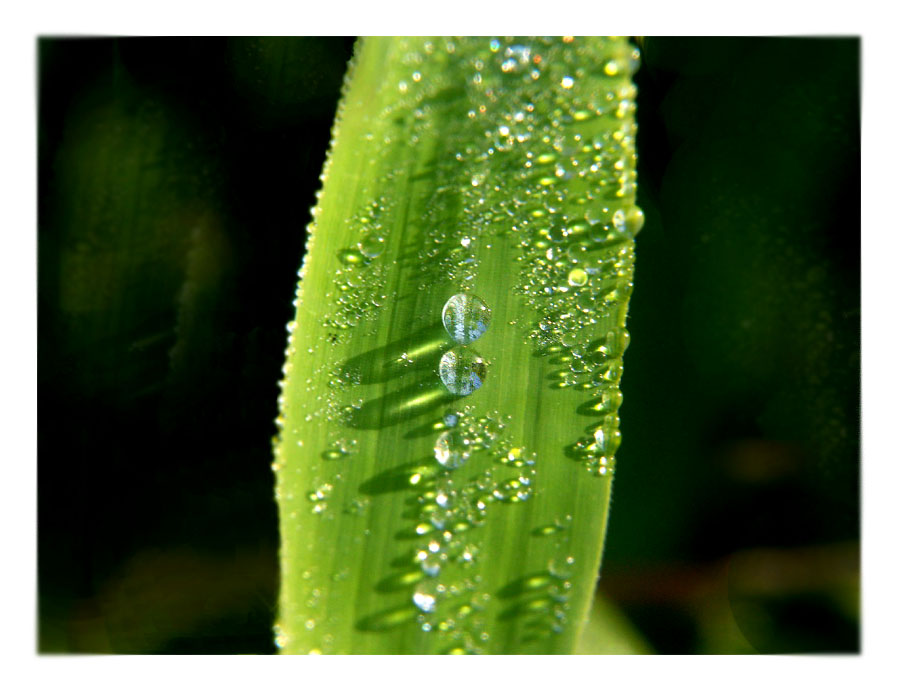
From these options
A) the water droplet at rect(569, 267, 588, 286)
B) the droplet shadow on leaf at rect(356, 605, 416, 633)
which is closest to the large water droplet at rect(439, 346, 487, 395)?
the water droplet at rect(569, 267, 588, 286)

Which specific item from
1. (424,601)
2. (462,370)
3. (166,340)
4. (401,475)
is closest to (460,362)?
(462,370)

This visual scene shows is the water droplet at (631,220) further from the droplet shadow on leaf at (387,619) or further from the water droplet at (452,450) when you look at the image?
the droplet shadow on leaf at (387,619)

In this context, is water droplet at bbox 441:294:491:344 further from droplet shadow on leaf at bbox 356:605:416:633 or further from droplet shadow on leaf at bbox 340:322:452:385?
droplet shadow on leaf at bbox 356:605:416:633

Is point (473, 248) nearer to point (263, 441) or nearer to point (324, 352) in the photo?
point (324, 352)
